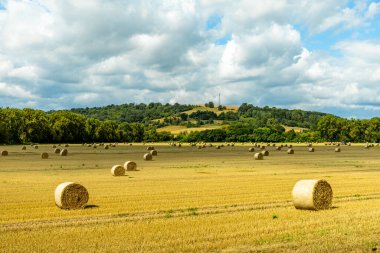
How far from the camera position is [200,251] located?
40.2 feet

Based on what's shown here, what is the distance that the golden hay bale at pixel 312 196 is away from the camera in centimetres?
1878

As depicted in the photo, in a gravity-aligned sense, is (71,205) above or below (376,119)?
below

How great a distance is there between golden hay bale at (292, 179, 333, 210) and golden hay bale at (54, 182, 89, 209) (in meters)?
8.07

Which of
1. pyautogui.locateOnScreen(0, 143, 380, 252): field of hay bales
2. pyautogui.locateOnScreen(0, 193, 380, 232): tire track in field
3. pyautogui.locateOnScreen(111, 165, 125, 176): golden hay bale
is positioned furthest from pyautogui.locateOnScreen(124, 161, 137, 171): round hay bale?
pyautogui.locateOnScreen(0, 193, 380, 232): tire track in field

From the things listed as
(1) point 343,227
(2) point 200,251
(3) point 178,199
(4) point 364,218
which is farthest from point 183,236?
(3) point 178,199

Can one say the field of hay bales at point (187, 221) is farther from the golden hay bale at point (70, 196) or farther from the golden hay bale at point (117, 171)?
the golden hay bale at point (117, 171)

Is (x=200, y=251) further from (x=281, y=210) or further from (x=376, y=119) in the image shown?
(x=376, y=119)

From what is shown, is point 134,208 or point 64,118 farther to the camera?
point 64,118

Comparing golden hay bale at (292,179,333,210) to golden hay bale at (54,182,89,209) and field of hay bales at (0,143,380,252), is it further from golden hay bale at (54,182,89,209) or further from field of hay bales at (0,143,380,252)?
golden hay bale at (54,182,89,209)

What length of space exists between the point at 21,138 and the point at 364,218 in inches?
5179

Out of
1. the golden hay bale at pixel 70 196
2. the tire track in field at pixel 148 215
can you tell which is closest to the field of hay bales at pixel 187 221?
the tire track in field at pixel 148 215

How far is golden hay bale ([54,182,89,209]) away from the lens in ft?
62.9

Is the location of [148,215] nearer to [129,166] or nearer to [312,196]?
[312,196]

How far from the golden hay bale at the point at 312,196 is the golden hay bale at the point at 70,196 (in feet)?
26.5
